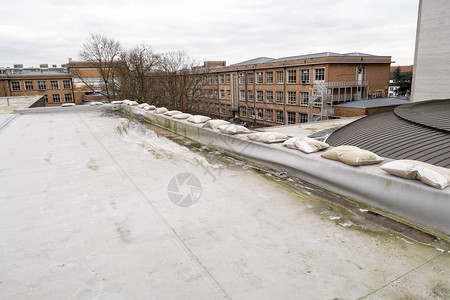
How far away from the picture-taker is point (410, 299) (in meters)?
3.26

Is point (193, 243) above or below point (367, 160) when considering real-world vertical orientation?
below

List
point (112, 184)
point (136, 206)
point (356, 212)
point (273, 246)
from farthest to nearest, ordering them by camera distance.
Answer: point (112, 184) < point (136, 206) < point (356, 212) < point (273, 246)

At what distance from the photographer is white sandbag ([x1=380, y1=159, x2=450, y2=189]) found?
4.51 m

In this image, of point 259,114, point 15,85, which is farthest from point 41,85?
point 259,114

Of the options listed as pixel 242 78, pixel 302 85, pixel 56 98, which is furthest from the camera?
pixel 56 98

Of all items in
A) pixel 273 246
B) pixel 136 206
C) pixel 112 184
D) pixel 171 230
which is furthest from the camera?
pixel 112 184

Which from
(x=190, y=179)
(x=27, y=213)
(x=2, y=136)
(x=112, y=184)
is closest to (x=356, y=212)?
(x=190, y=179)

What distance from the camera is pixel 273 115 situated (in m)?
52.4

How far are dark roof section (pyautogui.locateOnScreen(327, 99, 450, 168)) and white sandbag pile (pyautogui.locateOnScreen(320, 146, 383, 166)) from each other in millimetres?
1962

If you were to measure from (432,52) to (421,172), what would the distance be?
26.4m

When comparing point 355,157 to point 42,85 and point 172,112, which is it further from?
point 42,85

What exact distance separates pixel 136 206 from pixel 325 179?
3.85 m

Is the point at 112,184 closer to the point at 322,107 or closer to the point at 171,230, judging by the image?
the point at 171,230

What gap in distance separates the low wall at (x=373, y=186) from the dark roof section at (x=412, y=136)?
7.74 ft
